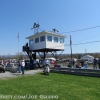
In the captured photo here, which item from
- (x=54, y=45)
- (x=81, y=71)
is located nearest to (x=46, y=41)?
(x=54, y=45)

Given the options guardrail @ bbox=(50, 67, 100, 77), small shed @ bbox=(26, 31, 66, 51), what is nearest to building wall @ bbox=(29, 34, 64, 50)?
small shed @ bbox=(26, 31, 66, 51)

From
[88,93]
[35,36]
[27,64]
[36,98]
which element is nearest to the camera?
[36,98]

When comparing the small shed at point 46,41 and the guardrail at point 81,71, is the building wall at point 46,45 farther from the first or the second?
the guardrail at point 81,71

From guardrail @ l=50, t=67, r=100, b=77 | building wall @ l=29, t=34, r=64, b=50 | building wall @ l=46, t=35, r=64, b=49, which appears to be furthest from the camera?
building wall @ l=46, t=35, r=64, b=49

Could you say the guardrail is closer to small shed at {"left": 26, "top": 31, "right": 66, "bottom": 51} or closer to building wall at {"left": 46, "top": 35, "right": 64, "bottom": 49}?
building wall at {"left": 46, "top": 35, "right": 64, "bottom": 49}

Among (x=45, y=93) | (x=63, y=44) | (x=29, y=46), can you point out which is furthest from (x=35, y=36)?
(x=45, y=93)

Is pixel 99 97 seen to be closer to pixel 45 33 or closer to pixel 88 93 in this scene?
pixel 88 93

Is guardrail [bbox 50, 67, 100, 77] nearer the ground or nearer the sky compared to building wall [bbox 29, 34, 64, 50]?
nearer the ground

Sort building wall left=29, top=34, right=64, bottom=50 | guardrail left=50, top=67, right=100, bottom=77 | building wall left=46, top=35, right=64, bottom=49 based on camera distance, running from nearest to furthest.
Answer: guardrail left=50, top=67, right=100, bottom=77, building wall left=29, top=34, right=64, bottom=50, building wall left=46, top=35, right=64, bottom=49

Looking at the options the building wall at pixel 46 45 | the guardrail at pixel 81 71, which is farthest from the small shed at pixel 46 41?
the guardrail at pixel 81 71

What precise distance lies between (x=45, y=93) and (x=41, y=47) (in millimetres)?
19476

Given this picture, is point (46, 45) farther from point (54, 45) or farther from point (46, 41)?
point (54, 45)

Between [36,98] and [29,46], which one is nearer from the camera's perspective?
[36,98]

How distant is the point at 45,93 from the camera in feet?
27.3
